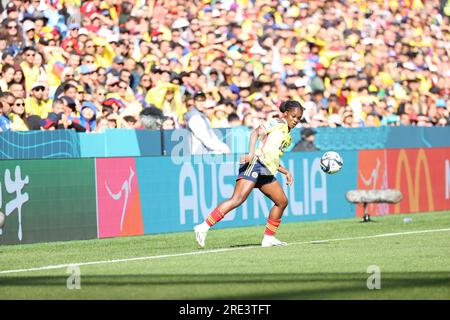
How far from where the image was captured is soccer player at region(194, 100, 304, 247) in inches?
655

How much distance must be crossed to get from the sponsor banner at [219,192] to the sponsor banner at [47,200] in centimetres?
144

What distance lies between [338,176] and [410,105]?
4.95 metres

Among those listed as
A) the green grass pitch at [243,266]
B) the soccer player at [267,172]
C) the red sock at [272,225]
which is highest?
the soccer player at [267,172]

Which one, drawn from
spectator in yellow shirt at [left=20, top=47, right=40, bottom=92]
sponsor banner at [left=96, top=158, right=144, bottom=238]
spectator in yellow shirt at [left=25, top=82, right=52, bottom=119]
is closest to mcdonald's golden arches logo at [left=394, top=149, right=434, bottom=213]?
sponsor banner at [left=96, top=158, right=144, bottom=238]

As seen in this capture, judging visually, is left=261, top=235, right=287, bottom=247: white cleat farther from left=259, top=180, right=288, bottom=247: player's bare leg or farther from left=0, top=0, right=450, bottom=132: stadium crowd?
left=0, top=0, right=450, bottom=132: stadium crowd

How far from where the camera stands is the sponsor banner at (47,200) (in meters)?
18.6

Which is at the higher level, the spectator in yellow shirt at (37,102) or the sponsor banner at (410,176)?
the spectator in yellow shirt at (37,102)

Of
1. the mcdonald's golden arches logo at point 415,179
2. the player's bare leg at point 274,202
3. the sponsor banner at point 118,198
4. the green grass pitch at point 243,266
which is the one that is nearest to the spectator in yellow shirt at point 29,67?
the sponsor banner at point 118,198

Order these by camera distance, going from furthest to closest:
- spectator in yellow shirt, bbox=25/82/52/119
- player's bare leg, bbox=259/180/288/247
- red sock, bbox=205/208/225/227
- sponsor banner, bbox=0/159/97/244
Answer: spectator in yellow shirt, bbox=25/82/52/119 < sponsor banner, bbox=0/159/97/244 < player's bare leg, bbox=259/180/288/247 < red sock, bbox=205/208/225/227

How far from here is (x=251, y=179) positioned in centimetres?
1672

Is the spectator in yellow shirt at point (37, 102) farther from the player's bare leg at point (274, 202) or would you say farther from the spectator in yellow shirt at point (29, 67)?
the player's bare leg at point (274, 202)

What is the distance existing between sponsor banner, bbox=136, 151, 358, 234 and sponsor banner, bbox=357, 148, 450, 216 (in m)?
0.50
